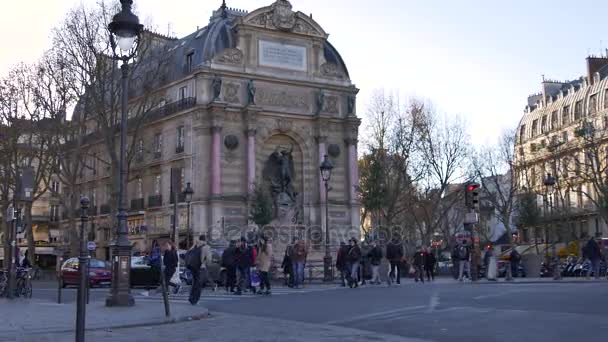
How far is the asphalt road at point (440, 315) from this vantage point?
34.5ft

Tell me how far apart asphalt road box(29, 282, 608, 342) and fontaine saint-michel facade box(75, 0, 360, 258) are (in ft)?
96.7

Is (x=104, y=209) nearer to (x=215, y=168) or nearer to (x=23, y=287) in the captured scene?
(x=215, y=168)

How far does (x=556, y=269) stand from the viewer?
28188mm

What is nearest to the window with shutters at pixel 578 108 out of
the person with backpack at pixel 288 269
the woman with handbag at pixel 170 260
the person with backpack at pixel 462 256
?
the person with backpack at pixel 462 256

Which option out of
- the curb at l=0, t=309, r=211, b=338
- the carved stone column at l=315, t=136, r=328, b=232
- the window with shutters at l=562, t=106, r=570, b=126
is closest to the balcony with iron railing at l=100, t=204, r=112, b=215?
the carved stone column at l=315, t=136, r=328, b=232

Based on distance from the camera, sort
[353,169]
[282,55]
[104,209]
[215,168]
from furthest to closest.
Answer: [104,209] → [353,169] → [282,55] → [215,168]

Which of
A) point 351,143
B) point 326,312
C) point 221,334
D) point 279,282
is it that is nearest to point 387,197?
point 351,143

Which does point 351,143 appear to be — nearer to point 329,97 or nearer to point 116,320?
point 329,97

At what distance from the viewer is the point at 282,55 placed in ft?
169

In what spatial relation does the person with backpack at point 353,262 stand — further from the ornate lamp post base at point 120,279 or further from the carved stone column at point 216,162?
the carved stone column at point 216,162

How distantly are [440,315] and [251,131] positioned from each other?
121 feet

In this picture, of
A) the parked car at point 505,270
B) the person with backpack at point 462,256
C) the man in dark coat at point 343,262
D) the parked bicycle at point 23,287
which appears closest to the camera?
the parked bicycle at point 23,287

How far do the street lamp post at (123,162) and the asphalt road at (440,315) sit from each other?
2153 mm

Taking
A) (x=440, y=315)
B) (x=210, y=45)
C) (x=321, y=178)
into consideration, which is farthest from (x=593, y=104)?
(x=440, y=315)
